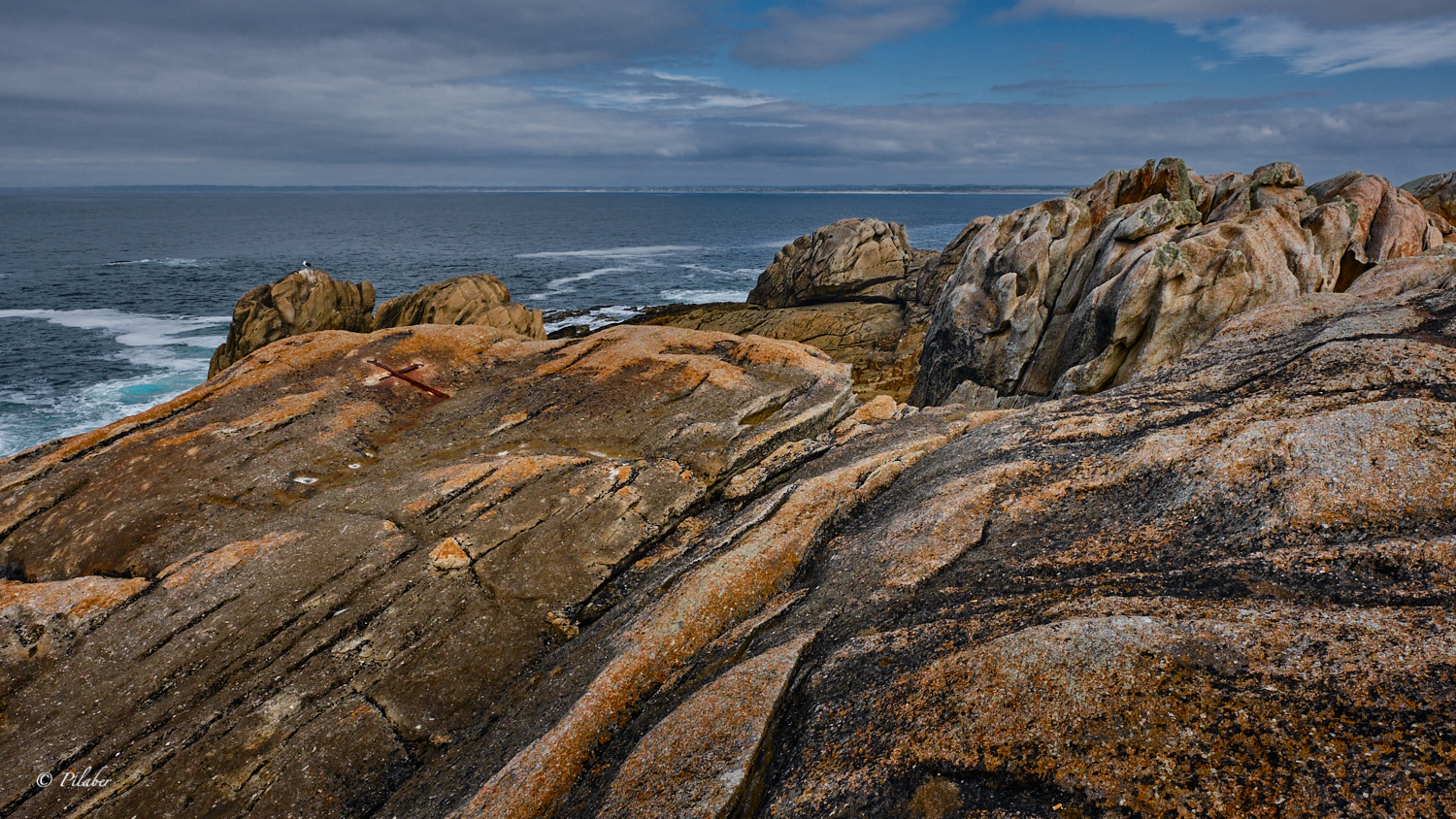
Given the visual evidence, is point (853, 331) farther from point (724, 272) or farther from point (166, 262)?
point (166, 262)

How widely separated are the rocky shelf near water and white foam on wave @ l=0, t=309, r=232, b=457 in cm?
3872

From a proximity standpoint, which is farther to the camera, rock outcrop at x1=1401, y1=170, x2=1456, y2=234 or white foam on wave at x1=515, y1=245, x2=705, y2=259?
white foam on wave at x1=515, y1=245, x2=705, y2=259

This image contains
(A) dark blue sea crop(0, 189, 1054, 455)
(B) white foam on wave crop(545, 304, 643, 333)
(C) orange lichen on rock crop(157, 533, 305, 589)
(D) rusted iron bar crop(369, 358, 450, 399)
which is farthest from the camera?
(B) white foam on wave crop(545, 304, 643, 333)

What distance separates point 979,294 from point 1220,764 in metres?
34.4

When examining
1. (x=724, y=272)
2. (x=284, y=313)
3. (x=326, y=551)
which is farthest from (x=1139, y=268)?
(x=724, y=272)

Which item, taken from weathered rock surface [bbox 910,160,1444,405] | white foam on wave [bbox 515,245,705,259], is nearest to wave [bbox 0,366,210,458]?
weathered rock surface [bbox 910,160,1444,405]

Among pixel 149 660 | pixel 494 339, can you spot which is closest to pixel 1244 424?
pixel 149 660

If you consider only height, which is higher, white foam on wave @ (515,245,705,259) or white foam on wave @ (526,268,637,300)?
white foam on wave @ (515,245,705,259)

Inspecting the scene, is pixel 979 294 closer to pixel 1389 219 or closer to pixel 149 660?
pixel 1389 219

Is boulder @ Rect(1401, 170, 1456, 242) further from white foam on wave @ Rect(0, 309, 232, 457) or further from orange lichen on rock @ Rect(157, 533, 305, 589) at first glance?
white foam on wave @ Rect(0, 309, 232, 457)

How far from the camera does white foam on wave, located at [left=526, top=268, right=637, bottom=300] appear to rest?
118250 mm

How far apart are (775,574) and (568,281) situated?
12430cm

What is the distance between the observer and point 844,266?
79688 mm

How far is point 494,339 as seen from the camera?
114ft
